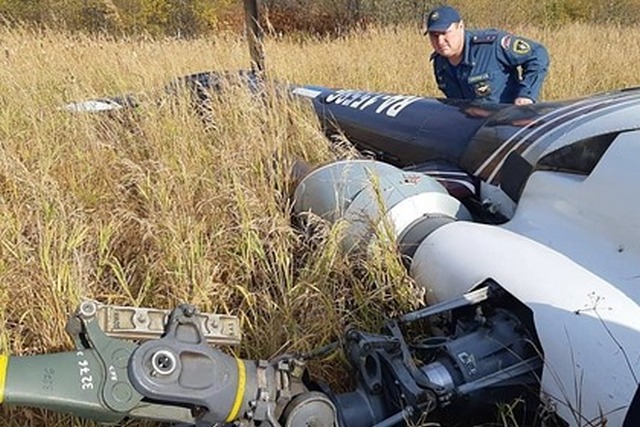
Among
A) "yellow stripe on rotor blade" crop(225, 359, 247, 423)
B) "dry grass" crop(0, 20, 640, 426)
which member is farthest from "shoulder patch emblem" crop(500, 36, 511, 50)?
"yellow stripe on rotor blade" crop(225, 359, 247, 423)

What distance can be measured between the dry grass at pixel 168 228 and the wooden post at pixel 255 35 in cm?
95

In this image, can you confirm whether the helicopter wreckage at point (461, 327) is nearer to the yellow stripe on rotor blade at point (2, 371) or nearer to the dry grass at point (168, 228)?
the yellow stripe on rotor blade at point (2, 371)

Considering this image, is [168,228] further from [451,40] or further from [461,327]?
[451,40]

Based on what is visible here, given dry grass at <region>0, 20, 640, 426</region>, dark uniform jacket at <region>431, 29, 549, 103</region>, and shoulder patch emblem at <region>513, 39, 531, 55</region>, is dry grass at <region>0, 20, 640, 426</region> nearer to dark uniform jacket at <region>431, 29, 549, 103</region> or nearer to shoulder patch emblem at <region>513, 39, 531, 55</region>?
dark uniform jacket at <region>431, 29, 549, 103</region>

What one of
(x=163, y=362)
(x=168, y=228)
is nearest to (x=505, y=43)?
(x=168, y=228)

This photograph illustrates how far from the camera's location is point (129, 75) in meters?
5.47

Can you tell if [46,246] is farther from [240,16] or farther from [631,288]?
[240,16]

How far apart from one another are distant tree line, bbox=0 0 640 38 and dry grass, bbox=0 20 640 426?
12.3 meters

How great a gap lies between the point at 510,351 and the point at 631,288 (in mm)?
325

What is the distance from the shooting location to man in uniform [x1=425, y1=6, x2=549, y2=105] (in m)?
3.98

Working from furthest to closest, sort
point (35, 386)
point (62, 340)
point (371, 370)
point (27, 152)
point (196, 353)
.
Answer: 1. point (27, 152)
2. point (62, 340)
3. point (371, 370)
4. point (196, 353)
5. point (35, 386)

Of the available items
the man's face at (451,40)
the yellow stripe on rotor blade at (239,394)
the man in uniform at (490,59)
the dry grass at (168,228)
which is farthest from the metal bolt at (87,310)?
the man's face at (451,40)

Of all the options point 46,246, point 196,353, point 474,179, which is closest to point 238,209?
point 46,246

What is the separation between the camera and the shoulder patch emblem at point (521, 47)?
13.1ft
